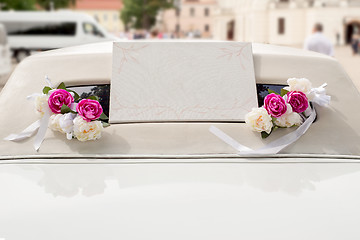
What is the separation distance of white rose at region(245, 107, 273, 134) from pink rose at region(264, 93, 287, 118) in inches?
1.8

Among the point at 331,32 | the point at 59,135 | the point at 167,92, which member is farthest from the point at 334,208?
the point at 331,32

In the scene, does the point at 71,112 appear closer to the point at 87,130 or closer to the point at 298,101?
the point at 87,130

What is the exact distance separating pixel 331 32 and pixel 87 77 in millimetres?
70219

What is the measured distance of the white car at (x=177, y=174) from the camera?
1.56 meters

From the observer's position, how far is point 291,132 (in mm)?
2291

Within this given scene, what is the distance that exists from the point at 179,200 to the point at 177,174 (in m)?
0.21

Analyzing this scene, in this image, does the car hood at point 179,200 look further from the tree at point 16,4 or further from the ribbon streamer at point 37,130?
the tree at point 16,4

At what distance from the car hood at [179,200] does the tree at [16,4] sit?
1822 inches

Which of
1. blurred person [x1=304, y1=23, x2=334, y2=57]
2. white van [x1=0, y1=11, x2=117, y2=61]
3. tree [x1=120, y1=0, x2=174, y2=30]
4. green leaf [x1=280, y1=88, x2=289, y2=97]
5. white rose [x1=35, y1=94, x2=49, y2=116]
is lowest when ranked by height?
tree [x1=120, y1=0, x2=174, y2=30]

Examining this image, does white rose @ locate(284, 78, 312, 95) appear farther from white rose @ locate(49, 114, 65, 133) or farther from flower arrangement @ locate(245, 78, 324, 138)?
white rose @ locate(49, 114, 65, 133)

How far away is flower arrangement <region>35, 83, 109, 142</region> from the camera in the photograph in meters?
2.21

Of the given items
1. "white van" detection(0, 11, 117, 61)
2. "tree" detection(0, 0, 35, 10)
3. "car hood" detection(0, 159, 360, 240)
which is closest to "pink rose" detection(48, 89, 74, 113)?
"car hood" detection(0, 159, 360, 240)

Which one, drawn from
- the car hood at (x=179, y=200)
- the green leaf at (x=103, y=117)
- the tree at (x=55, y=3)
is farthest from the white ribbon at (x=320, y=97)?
the tree at (x=55, y=3)

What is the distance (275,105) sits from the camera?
2.33 metres
